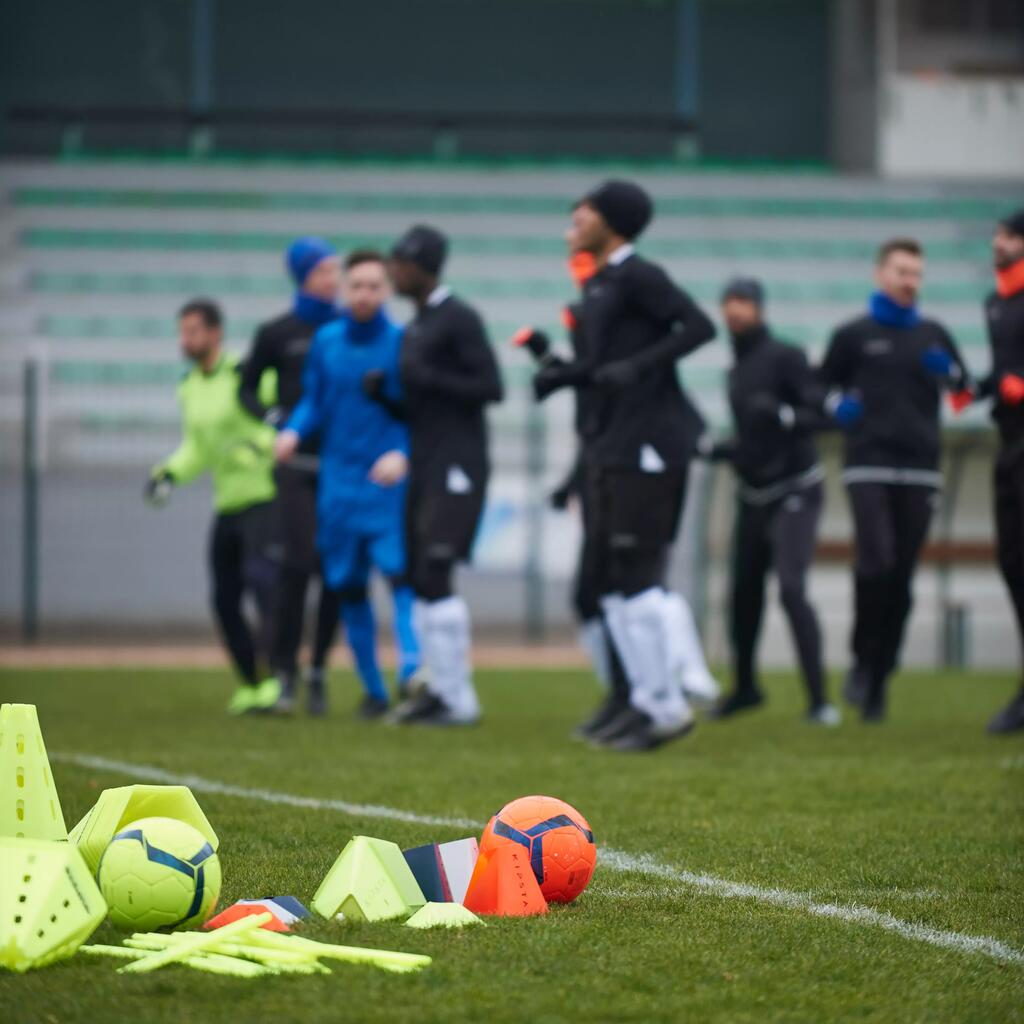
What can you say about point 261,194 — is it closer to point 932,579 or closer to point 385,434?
point 932,579

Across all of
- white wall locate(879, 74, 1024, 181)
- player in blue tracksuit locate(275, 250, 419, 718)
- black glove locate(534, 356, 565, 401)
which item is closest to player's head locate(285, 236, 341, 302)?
player in blue tracksuit locate(275, 250, 419, 718)

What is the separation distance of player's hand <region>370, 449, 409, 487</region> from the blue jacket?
0.33m

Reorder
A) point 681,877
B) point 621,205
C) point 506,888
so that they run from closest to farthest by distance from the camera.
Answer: point 506,888 → point 681,877 → point 621,205

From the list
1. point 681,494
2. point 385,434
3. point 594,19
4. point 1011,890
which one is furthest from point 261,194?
point 1011,890

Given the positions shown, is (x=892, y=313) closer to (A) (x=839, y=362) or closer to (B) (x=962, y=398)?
(A) (x=839, y=362)

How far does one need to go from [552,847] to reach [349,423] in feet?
17.6

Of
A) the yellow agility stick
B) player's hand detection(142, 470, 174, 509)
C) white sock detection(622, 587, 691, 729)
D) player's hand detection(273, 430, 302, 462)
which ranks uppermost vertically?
player's hand detection(273, 430, 302, 462)

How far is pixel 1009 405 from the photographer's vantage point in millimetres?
8125

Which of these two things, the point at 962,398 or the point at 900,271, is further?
the point at 900,271

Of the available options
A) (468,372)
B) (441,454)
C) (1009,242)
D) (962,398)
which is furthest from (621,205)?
(962,398)

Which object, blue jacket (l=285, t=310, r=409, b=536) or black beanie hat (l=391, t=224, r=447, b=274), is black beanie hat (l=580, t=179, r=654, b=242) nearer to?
black beanie hat (l=391, t=224, r=447, b=274)

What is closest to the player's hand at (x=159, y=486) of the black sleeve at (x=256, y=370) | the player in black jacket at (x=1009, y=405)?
the black sleeve at (x=256, y=370)

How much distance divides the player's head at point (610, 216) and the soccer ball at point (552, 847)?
3.96 m

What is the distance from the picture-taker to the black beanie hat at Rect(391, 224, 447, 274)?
852 cm
